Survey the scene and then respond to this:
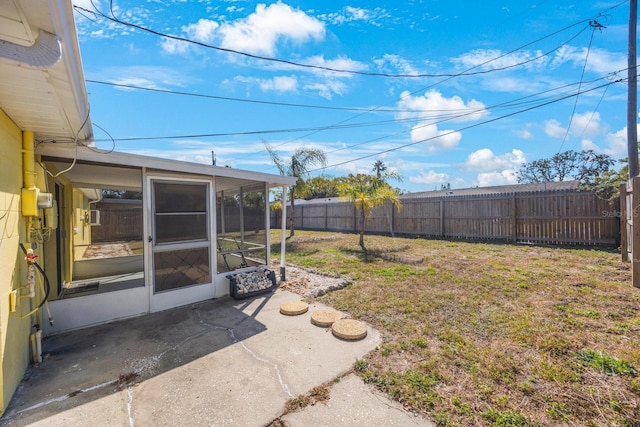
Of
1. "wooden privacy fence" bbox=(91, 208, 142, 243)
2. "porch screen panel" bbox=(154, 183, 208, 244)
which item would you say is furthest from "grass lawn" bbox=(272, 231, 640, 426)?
"wooden privacy fence" bbox=(91, 208, 142, 243)

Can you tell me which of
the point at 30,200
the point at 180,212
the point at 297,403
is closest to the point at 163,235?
the point at 180,212

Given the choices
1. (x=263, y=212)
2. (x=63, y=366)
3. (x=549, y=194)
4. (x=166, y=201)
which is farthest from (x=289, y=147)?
(x=63, y=366)

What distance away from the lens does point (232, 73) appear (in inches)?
320

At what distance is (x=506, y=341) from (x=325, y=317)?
6.38 feet

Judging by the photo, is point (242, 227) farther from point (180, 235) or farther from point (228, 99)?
point (228, 99)

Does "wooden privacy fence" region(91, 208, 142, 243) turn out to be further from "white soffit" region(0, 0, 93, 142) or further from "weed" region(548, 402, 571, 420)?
"weed" region(548, 402, 571, 420)

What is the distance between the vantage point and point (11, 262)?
2119mm

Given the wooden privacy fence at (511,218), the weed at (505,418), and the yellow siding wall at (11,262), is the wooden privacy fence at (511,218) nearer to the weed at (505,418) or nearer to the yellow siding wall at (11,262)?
the weed at (505,418)

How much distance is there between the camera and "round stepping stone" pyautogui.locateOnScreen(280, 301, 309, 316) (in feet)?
12.0

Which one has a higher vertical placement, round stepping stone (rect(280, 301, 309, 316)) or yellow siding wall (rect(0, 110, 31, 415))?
yellow siding wall (rect(0, 110, 31, 415))

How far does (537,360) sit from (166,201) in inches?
184

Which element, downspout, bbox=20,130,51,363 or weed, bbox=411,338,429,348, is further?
weed, bbox=411,338,429,348

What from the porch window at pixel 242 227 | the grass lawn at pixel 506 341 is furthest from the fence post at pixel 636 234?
the porch window at pixel 242 227

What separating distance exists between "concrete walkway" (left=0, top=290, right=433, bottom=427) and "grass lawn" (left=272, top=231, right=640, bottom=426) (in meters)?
0.31
